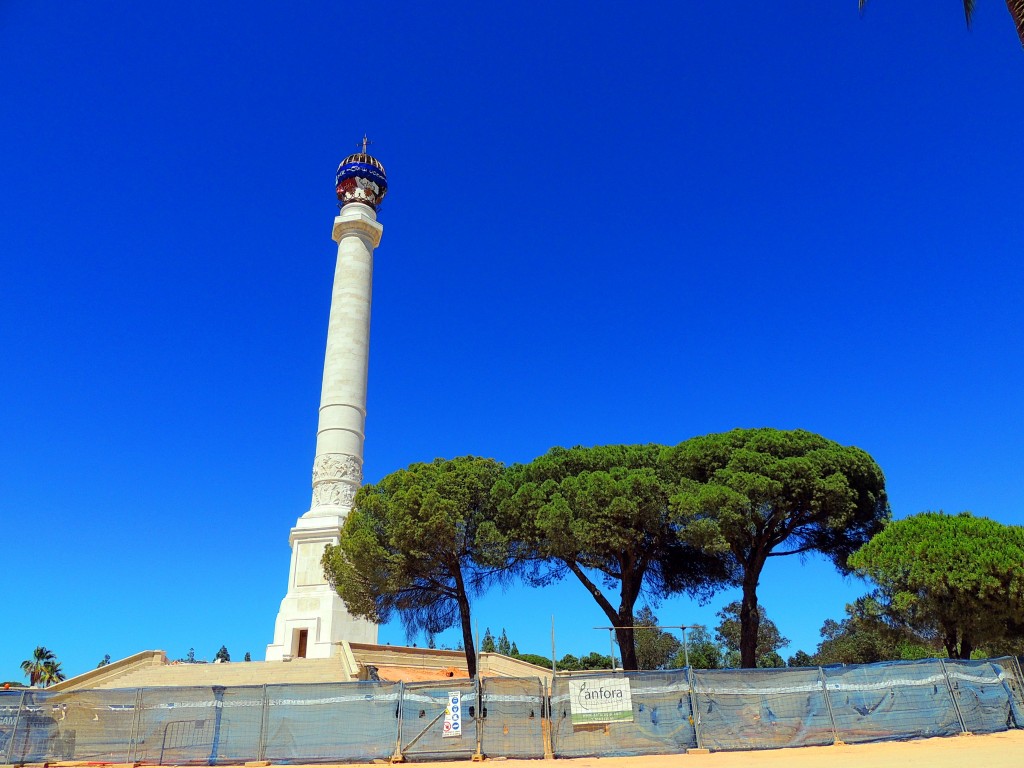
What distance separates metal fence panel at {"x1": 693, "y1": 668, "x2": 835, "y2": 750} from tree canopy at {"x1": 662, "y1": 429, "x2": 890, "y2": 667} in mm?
8266

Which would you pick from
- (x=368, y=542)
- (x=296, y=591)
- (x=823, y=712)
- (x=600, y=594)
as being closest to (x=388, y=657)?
(x=296, y=591)

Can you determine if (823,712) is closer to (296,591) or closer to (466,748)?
(466,748)

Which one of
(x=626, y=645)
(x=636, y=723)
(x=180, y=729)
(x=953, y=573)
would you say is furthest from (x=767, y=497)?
(x=180, y=729)

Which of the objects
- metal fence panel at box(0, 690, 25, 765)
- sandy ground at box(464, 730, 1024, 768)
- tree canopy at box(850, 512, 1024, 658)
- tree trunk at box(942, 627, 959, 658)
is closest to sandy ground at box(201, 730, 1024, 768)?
sandy ground at box(464, 730, 1024, 768)

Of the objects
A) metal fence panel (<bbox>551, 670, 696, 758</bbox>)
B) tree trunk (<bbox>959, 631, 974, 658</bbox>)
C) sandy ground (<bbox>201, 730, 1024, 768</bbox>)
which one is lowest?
sandy ground (<bbox>201, 730, 1024, 768</bbox>)

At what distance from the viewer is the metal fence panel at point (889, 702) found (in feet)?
42.9

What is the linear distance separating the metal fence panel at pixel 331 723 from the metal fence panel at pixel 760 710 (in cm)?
547

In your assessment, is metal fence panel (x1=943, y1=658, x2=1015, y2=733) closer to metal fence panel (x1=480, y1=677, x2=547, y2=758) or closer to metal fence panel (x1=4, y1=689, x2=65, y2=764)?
metal fence panel (x1=480, y1=677, x2=547, y2=758)

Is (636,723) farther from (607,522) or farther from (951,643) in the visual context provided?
(951,643)

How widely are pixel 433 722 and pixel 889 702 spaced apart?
26.9ft

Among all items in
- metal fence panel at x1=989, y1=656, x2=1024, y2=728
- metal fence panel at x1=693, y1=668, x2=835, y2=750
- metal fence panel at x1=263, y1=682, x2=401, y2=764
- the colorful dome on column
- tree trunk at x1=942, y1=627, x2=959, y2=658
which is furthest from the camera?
the colorful dome on column

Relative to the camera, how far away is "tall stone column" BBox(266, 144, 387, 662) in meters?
33.6

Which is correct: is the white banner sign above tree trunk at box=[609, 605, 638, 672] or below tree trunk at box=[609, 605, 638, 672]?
below

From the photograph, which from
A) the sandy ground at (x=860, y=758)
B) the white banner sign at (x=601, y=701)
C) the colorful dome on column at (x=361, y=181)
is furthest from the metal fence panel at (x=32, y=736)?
the colorful dome on column at (x=361, y=181)
